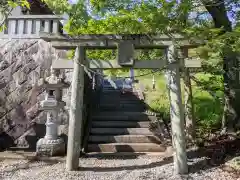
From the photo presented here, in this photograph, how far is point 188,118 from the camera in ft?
23.2

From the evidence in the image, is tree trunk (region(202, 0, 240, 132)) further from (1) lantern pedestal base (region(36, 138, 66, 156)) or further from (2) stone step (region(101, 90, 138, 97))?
(2) stone step (region(101, 90, 138, 97))

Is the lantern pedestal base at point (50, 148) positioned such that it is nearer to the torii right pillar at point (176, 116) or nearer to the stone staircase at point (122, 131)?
the stone staircase at point (122, 131)

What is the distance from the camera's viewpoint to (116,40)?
5.36 metres

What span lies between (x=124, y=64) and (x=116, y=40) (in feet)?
1.96

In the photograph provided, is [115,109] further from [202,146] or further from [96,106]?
[202,146]

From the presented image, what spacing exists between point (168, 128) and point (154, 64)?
11.8 feet

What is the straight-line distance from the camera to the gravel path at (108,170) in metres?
4.91

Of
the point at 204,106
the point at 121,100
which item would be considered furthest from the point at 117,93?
the point at 204,106

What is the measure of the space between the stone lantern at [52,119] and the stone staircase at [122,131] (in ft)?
3.40

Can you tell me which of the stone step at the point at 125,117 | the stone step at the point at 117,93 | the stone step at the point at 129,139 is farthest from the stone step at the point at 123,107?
the stone step at the point at 129,139

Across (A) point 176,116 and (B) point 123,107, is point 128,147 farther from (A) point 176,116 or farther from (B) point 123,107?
(B) point 123,107

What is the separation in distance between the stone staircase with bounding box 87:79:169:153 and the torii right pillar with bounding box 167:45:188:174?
1.89 meters

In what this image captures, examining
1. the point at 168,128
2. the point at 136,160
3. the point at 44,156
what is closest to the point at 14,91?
the point at 44,156

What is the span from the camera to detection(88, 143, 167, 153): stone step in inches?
272
